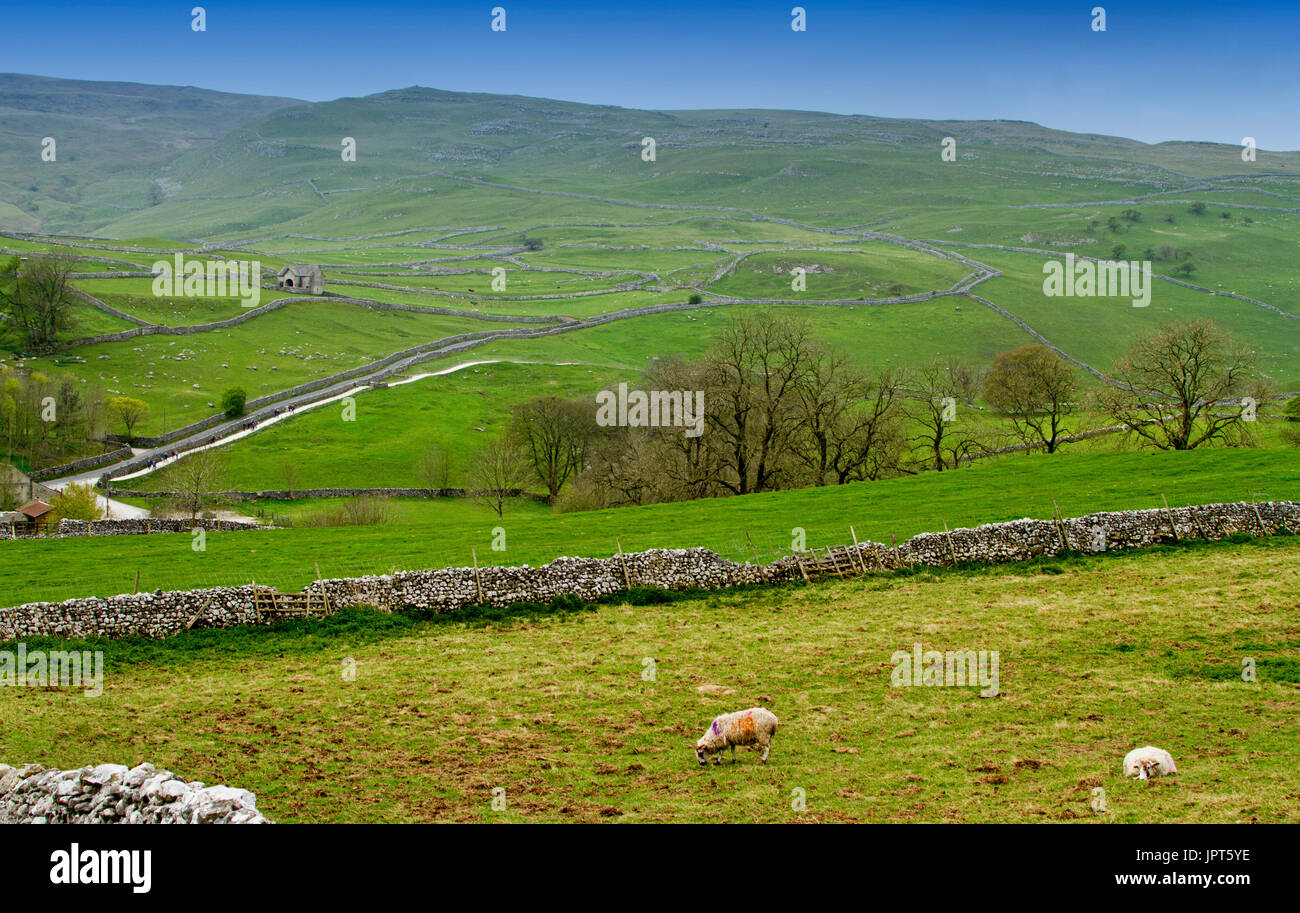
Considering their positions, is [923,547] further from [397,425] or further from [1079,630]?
[397,425]

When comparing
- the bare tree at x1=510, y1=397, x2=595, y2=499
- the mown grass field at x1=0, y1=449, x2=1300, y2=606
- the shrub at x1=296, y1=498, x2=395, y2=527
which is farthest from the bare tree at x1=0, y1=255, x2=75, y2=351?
the mown grass field at x1=0, y1=449, x2=1300, y2=606

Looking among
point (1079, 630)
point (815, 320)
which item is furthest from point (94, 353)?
point (1079, 630)

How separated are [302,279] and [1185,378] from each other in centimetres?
12369

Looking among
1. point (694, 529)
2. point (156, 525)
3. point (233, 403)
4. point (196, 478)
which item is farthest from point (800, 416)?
point (233, 403)

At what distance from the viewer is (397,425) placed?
318 feet

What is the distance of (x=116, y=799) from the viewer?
16.0 meters

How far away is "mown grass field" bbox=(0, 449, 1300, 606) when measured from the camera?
3619cm

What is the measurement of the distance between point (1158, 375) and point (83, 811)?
62.2 metres

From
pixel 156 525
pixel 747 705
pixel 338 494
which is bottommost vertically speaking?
pixel 747 705

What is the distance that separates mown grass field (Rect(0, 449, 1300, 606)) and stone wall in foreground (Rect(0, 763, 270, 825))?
53.6ft

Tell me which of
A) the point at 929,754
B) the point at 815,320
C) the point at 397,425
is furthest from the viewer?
the point at 815,320

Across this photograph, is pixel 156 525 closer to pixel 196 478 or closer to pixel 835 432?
pixel 196 478

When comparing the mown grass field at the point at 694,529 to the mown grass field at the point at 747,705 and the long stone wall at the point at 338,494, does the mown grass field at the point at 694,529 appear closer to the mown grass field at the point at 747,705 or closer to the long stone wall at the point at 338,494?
the mown grass field at the point at 747,705

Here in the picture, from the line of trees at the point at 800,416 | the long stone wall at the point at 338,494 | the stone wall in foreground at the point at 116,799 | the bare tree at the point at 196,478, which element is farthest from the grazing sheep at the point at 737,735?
the long stone wall at the point at 338,494
